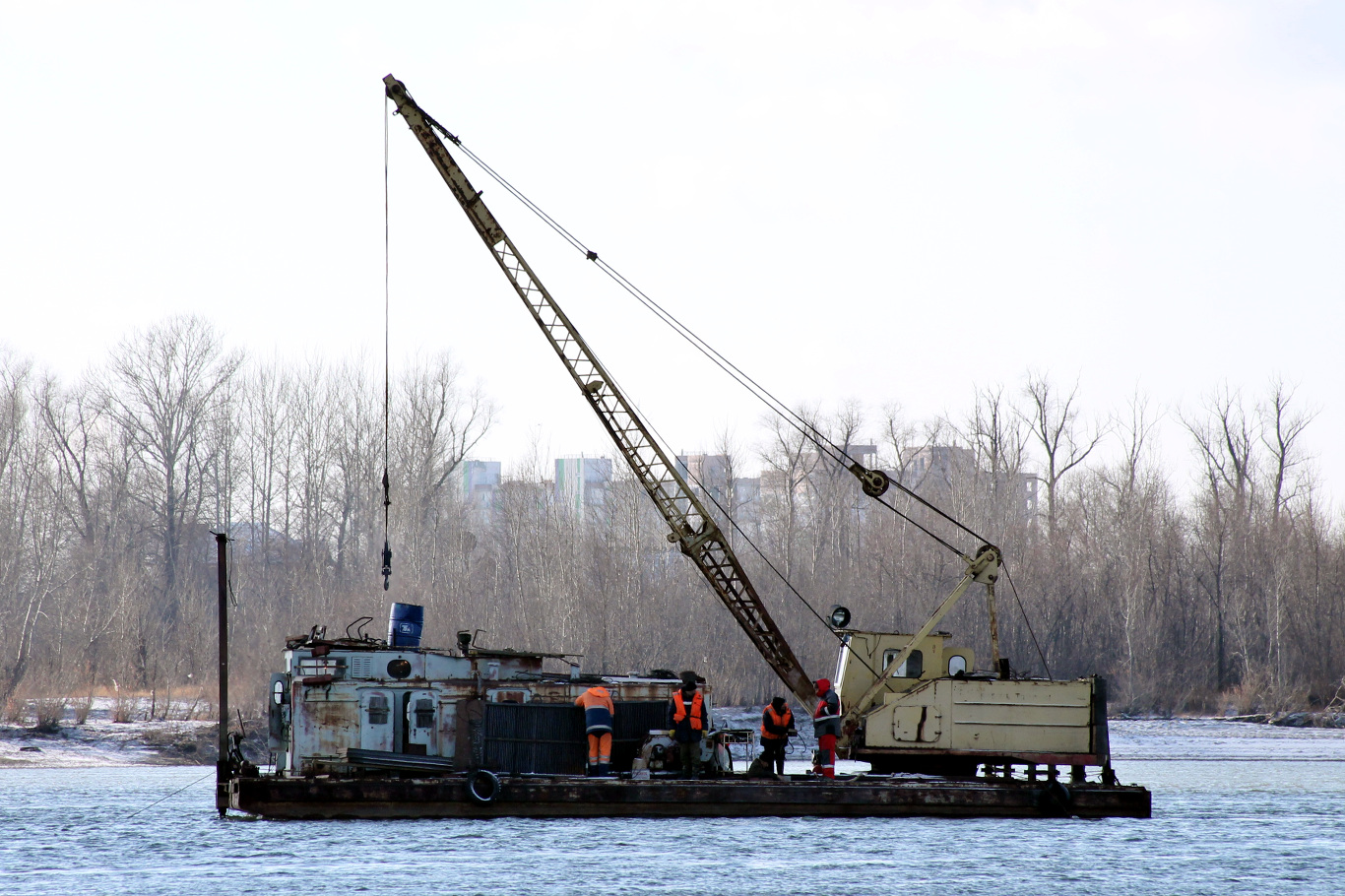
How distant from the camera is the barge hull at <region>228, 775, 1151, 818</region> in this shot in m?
19.8

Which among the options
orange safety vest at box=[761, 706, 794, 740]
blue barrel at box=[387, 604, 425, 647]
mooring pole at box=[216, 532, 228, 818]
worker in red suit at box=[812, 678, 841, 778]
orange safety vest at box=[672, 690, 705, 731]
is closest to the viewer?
orange safety vest at box=[672, 690, 705, 731]

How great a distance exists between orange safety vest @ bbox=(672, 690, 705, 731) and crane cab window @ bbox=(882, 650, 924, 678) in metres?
3.99

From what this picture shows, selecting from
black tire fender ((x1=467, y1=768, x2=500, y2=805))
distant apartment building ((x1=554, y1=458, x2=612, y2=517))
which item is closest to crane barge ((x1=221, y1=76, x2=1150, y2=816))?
black tire fender ((x1=467, y1=768, x2=500, y2=805))

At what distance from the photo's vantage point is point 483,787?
782 inches

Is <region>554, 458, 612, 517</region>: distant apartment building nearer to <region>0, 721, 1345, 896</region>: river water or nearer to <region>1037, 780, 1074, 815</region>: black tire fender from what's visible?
<region>0, 721, 1345, 896</region>: river water

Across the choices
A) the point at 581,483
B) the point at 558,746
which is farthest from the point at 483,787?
the point at 581,483

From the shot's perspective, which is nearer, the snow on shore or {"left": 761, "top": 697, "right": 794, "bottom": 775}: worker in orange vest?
{"left": 761, "top": 697, "right": 794, "bottom": 775}: worker in orange vest

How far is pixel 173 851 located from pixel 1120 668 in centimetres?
3985

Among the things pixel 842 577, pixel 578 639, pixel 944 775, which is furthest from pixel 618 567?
pixel 944 775

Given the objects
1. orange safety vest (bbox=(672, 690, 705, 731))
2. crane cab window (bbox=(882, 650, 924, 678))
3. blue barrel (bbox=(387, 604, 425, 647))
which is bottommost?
orange safety vest (bbox=(672, 690, 705, 731))

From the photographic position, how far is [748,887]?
15.9 meters

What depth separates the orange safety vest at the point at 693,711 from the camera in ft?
67.5

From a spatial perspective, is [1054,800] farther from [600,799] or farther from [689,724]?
[600,799]

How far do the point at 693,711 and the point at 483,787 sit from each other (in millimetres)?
3094
